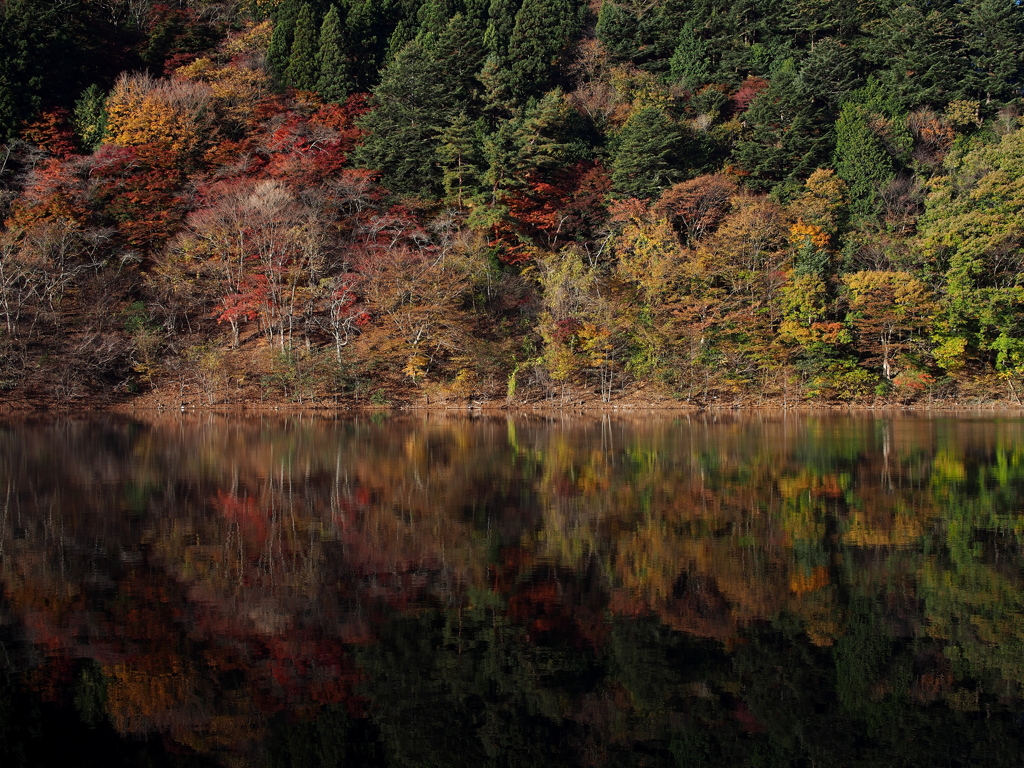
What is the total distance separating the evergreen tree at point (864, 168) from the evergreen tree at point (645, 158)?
8398 mm

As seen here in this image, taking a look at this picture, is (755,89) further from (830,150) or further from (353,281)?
(353,281)

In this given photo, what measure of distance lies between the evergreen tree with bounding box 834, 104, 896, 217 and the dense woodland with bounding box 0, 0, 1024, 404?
12 centimetres

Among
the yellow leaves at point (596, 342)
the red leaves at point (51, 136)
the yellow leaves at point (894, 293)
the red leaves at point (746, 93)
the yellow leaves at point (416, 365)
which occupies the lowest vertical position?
the yellow leaves at point (416, 365)

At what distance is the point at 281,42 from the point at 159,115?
37.6ft

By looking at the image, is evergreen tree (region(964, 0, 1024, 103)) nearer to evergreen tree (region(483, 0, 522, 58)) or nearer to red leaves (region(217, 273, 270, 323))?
evergreen tree (region(483, 0, 522, 58))

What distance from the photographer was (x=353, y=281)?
36.9m

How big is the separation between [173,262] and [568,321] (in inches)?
728

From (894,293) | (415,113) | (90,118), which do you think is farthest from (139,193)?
(894,293)

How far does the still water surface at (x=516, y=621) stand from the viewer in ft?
18.2

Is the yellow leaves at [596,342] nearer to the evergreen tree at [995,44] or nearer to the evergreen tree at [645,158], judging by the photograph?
the evergreen tree at [645,158]

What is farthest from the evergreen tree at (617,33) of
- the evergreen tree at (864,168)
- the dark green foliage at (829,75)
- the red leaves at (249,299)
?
the red leaves at (249,299)

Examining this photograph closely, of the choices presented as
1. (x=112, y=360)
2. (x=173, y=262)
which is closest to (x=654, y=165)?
(x=173, y=262)

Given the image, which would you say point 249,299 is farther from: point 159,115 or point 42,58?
point 42,58

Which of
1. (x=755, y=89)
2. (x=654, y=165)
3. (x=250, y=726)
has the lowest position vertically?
(x=250, y=726)
